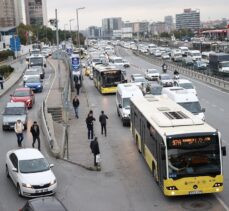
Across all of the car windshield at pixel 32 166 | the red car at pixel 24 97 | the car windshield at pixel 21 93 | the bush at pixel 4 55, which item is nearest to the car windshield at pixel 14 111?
the red car at pixel 24 97

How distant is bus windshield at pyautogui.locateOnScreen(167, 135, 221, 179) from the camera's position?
1697 cm

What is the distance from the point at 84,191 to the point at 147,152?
11.4 feet

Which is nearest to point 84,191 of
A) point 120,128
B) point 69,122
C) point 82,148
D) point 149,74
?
point 82,148

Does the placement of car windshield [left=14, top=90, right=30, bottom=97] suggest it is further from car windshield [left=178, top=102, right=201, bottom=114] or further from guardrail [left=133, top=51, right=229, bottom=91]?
guardrail [left=133, top=51, right=229, bottom=91]

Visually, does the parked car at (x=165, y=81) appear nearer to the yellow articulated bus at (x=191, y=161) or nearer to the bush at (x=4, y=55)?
the yellow articulated bus at (x=191, y=161)

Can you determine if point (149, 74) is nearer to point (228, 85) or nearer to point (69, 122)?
point (228, 85)

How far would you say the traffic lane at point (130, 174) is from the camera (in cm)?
1739

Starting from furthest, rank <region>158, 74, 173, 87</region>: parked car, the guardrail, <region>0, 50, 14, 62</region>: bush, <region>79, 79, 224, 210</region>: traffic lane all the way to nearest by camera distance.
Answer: <region>0, 50, 14, 62</region>: bush
<region>158, 74, 173, 87</region>: parked car
the guardrail
<region>79, 79, 224, 210</region>: traffic lane

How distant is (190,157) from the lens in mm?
16953

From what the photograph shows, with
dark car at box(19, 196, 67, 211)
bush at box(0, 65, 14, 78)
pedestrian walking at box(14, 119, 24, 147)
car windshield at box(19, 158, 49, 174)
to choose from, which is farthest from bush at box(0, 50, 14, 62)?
dark car at box(19, 196, 67, 211)

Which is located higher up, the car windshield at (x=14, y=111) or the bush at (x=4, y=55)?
the car windshield at (x=14, y=111)

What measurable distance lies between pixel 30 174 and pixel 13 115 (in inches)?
552

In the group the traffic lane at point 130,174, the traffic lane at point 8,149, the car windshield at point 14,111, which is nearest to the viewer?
the traffic lane at point 130,174

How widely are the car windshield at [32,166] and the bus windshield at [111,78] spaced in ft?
98.7
